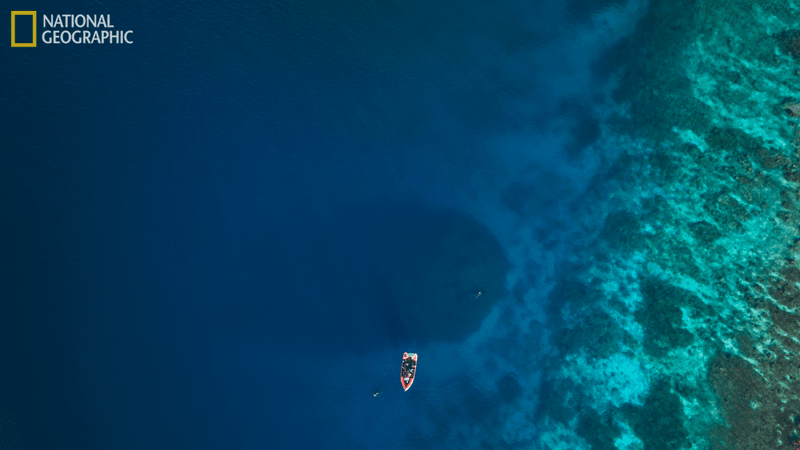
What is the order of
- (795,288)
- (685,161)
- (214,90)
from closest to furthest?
(795,288)
(685,161)
(214,90)

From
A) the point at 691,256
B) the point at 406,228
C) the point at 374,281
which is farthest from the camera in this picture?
the point at 406,228

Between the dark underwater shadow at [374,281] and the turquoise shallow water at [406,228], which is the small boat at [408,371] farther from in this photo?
the dark underwater shadow at [374,281]

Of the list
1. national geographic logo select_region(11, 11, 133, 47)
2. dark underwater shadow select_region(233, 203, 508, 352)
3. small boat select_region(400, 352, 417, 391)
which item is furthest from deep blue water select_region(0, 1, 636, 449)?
national geographic logo select_region(11, 11, 133, 47)

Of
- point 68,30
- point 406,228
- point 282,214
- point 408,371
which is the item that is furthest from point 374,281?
point 68,30

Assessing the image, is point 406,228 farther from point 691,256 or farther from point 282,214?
point 691,256

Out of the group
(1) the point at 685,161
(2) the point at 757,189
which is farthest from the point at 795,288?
(1) the point at 685,161

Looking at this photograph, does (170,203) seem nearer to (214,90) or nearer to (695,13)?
(214,90)

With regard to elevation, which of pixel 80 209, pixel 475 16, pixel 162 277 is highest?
pixel 475 16

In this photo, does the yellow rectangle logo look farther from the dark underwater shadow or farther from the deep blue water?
the dark underwater shadow
